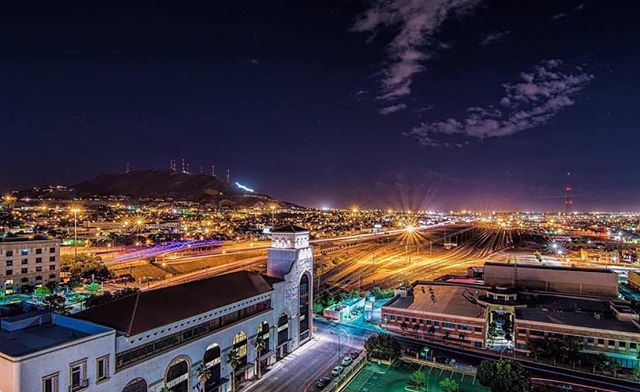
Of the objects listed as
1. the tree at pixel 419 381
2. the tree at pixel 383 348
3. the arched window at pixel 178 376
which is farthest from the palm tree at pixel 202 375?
the tree at pixel 419 381

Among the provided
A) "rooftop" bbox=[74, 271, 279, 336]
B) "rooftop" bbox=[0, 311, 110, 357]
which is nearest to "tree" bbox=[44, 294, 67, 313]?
"rooftop" bbox=[0, 311, 110, 357]

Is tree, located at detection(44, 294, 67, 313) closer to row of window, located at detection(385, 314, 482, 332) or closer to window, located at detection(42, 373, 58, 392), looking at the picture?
window, located at detection(42, 373, 58, 392)

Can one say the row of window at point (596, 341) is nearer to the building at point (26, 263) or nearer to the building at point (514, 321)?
the building at point (514, 321)

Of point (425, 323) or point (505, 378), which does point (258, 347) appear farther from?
point (425, 323)

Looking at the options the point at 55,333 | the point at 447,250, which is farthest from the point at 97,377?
the point at 447,250

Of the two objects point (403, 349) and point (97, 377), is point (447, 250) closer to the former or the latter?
point (403, 349)
